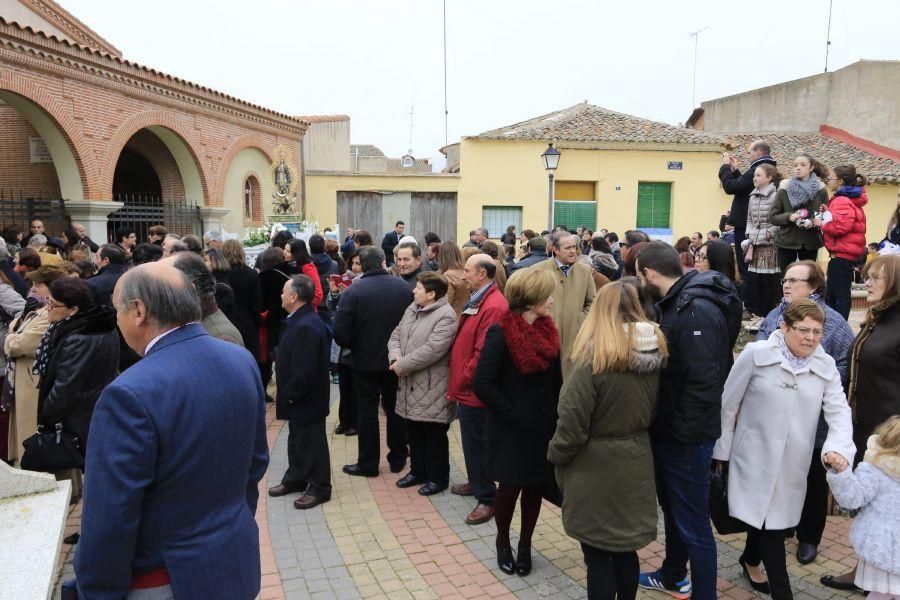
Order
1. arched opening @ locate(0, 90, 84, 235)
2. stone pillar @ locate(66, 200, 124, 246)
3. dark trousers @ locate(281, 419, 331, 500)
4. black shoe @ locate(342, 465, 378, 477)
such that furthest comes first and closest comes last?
1. arched opening @ locate(0, 90, 84, 235)
2. stone pillar @ locate(66, 200, 124, 246)
3. black shoe @ locate(342, 465, 378, 477)
4. dark trousers @ locate(281, 419, 331, 500)

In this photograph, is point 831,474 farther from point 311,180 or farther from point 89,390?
point 311,180

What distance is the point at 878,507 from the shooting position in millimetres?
3080

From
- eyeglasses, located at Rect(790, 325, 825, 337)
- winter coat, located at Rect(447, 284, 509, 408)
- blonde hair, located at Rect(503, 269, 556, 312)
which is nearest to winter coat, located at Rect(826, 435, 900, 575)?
eyeglasses, located at Rect(790, 325, 825, 337)

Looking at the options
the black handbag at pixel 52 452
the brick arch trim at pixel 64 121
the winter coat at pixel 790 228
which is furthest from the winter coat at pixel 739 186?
the brick arch trim at pixel 64 121

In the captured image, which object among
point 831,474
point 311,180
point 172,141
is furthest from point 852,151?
point 831,474

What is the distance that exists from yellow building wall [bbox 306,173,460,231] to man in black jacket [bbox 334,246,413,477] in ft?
Answer: 49.9

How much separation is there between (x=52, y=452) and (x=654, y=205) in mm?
20150

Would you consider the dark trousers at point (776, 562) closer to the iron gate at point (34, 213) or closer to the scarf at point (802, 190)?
the scarf at point (802, 190)

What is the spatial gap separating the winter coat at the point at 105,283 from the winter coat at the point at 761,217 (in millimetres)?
6825

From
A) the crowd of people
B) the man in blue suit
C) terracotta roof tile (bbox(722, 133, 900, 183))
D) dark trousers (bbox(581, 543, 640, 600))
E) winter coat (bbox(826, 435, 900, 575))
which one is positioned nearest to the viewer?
the man in blue suit

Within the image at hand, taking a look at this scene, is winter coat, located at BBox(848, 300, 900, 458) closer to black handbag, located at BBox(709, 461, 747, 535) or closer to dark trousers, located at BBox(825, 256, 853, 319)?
black handbag, located at BBox(709, 461, 747, 535)

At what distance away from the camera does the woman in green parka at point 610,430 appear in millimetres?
3088

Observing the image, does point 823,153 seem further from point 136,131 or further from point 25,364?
point 25,364

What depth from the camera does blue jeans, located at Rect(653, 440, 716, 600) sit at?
3.39 metres
